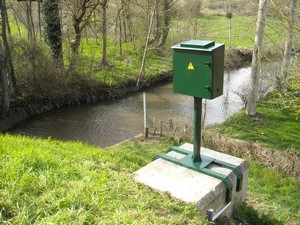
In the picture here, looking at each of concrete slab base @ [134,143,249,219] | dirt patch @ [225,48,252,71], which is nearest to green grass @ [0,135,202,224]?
concrete slab base @ [134,143,249,219]

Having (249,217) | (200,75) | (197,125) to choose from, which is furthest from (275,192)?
(200,75)

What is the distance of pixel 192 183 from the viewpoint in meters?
4.34

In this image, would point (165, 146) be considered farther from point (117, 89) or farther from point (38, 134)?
point (117, 89)

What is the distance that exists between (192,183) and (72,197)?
166 cm

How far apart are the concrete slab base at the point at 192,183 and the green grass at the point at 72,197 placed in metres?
0.18

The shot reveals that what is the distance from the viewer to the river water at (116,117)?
39.5 ft

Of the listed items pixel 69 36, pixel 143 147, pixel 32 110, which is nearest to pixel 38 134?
pixel 32 110

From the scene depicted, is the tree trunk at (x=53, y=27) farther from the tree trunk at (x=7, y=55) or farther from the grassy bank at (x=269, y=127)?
the grassy bank at (x=269, y=127)

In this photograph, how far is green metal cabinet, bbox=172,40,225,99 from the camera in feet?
14.1

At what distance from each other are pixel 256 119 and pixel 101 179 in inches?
367

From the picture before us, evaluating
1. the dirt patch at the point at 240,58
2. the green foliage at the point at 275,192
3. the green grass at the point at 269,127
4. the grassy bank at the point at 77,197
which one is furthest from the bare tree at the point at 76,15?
the grassy bank at the point at 77,197

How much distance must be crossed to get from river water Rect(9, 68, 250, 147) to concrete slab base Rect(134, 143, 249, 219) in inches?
252

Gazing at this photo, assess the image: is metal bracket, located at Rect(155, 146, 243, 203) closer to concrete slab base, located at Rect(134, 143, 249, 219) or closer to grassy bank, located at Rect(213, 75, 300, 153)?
concrete slab base, located at Rect(134, 143, 249, 219)

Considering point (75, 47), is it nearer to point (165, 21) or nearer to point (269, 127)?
point (165, 21)
